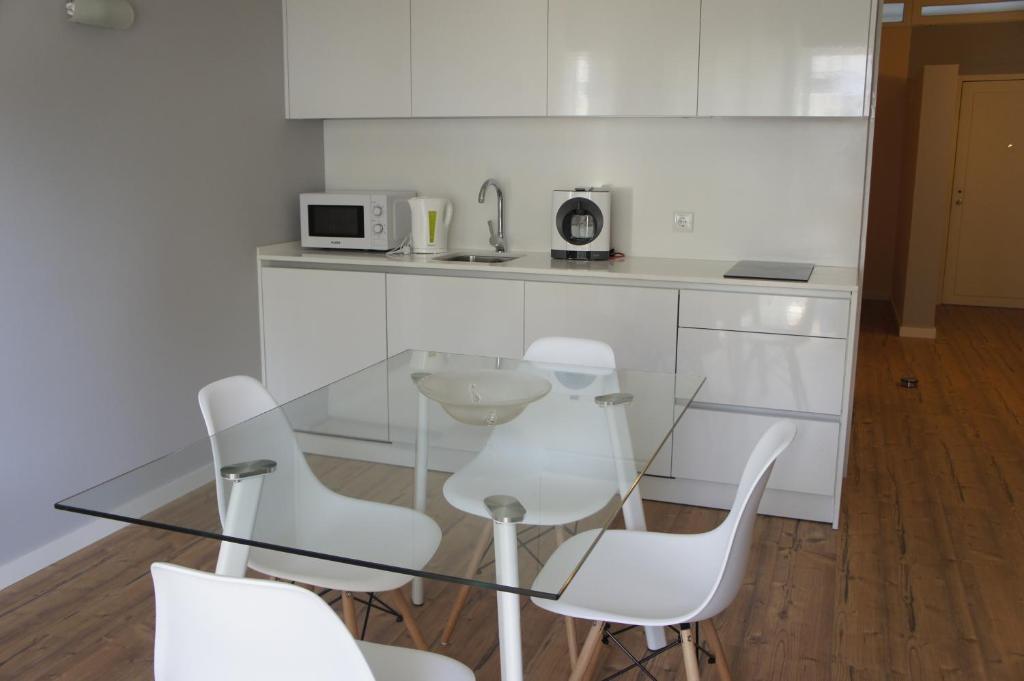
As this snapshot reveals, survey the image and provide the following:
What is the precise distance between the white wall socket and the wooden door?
16.8ft

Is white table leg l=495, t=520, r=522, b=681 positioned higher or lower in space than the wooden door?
lower

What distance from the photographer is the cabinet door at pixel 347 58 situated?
3977 millimetres

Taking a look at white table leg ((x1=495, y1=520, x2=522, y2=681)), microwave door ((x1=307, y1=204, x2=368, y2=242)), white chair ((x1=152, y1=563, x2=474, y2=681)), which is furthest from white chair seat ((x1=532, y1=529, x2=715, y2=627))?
microwave door ((x1=307, y1=204, x2=368, y2=242))

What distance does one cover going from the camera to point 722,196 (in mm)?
3924

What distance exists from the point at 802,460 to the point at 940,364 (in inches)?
126

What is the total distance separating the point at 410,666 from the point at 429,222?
8.85 feet

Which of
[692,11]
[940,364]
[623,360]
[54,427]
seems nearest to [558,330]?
[623,360]

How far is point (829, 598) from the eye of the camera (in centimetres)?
290

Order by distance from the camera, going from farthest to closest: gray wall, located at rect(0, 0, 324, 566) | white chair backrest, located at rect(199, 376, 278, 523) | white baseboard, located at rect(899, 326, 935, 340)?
1. white baseboard, located at rect(899, 326, 935, 340)
2. gray wall, located at rect(0, 0, 324, 566)
3. white chair backrest, located at rect(199, 376, 278, 523)

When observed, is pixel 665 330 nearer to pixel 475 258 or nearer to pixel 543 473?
pixel 475 258

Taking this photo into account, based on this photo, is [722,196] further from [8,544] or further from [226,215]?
[8,544]

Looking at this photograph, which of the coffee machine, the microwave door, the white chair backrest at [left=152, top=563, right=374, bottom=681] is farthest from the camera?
the microwave door

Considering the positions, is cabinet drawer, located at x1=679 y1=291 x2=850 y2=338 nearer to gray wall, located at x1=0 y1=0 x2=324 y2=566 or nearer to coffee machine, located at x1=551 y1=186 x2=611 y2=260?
coffee machine, located at x1=551 y1=186 x2=611 y2=260

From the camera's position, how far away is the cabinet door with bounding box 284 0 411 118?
13.0 feet
